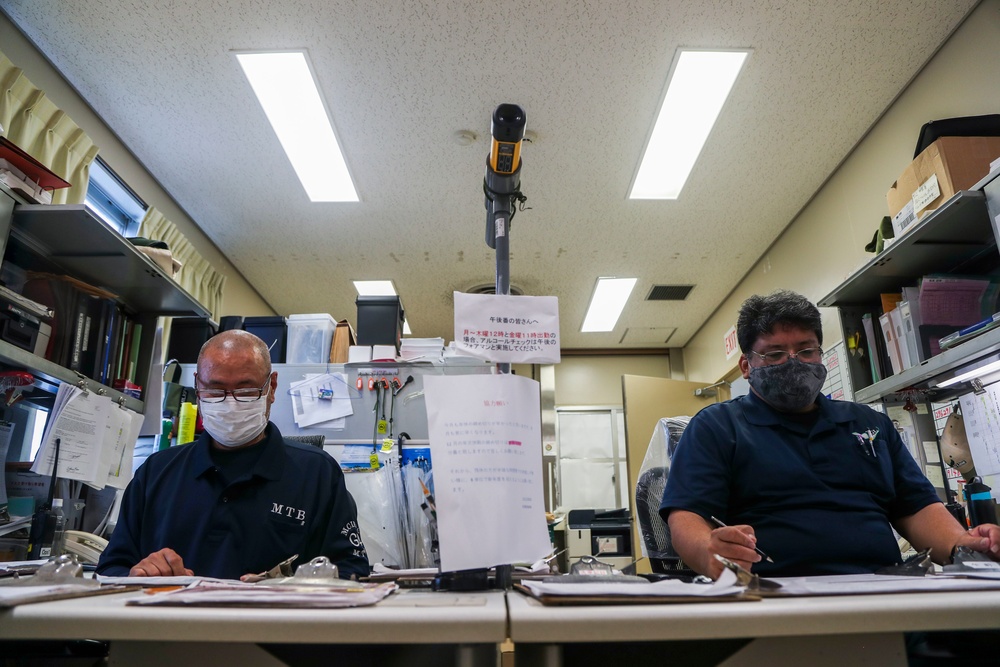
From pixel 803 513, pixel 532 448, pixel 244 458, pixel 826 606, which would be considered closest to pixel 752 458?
pixel 803 513

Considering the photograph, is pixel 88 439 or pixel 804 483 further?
pixel 88 439

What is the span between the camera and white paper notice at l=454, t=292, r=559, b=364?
0.95 metres

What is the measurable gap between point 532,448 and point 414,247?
3.76 metres

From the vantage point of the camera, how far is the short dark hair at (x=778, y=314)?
1.52m

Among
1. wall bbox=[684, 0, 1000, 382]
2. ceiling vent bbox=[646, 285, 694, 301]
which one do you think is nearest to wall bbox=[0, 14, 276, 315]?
ceiling vent bbox=[646, 285, 694, 301]

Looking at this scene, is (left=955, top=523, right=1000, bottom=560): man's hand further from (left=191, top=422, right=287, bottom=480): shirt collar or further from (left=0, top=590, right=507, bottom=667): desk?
(left=191, top=422, right=287, bottom=480): shirt collar

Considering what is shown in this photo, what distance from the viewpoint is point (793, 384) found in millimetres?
1488

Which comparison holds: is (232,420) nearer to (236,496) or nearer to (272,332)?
(236,496)

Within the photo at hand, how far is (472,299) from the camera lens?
0.95 meters

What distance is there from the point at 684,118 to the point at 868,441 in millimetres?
2213

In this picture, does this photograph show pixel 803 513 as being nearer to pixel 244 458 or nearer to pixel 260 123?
pixel 244 458

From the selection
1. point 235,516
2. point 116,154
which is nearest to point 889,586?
point 235,516

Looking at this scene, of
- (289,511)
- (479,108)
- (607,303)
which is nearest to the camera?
(289,511)

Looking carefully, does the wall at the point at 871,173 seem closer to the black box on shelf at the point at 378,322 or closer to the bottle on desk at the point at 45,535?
the black box on shelf at the point at 378,322
